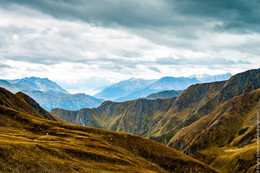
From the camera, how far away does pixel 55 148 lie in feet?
172

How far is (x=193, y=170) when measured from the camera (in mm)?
96062

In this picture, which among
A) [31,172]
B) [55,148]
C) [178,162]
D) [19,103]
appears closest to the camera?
[31,172]

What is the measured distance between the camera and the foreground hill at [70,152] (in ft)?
134

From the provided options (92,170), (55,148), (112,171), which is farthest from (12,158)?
(112,171)

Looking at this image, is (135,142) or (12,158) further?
(135,142)

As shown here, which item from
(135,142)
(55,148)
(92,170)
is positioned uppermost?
(55,148)

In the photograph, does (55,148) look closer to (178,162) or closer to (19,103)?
(178,162)

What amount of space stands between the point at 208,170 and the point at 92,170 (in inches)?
3242

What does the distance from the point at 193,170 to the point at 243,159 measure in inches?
4649

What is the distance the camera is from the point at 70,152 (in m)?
55.6

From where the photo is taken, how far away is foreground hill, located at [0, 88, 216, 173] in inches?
1607

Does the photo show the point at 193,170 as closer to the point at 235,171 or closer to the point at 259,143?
the point at 235,171

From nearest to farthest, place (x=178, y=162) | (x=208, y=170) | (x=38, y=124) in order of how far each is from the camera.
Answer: (x=38, y=124), (x=178, y=162), (x=208, y=170)

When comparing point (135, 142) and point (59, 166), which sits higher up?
point (59, 166)
